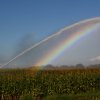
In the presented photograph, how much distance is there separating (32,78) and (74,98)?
16.7ft

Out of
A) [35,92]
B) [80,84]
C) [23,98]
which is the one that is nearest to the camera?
[23,98]

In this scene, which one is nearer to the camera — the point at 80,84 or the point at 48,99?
the point at 48,99

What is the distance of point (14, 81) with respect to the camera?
22.1 m

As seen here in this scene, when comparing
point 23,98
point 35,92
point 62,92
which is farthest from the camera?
point 62,92

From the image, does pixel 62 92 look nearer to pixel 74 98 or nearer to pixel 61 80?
pixel 61 80

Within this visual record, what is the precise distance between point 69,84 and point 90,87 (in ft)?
6.21

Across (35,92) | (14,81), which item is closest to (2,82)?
(14,81)

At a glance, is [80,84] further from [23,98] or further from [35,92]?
[23,98]

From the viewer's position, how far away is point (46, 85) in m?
21.8

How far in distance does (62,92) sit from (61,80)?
1.10 m

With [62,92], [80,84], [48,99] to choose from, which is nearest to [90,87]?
[80,84]

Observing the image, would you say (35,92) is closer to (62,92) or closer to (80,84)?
(62,92)

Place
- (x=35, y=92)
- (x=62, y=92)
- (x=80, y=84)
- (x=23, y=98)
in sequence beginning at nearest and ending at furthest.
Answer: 1. (x=23, y=98)
2. (x=35, y=92)
3. (x=62, y=92)
4. (x=80, y=84)

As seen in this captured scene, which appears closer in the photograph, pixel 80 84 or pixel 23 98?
pixel 23 98
